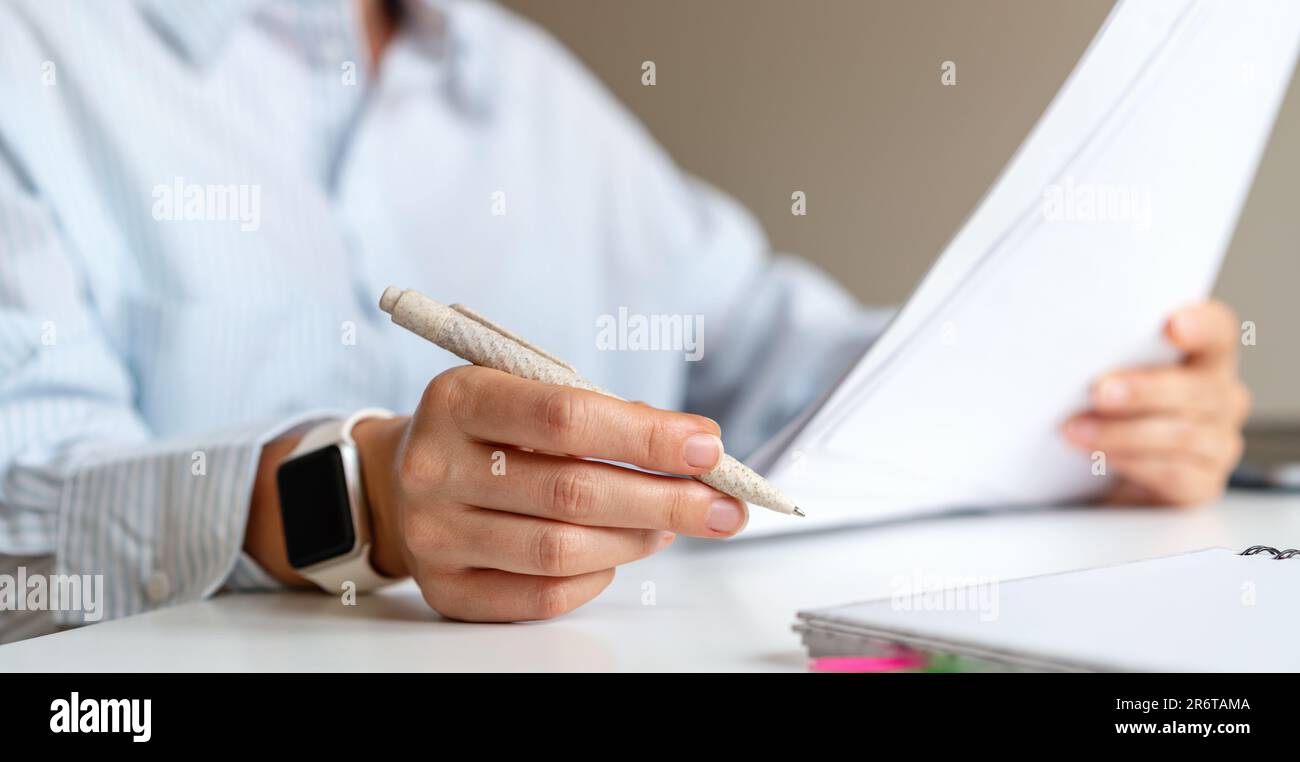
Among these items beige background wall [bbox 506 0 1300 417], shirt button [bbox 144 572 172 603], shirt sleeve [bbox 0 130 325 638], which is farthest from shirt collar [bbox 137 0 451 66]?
beige background wall [bbox 506 0 1300 417]

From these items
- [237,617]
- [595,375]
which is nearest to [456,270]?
[595,375]

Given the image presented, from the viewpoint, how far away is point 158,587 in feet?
1.98

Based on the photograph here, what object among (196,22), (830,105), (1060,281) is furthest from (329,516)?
(830,105)

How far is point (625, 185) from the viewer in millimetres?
1450

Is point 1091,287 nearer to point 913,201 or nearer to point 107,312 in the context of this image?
point 107,312

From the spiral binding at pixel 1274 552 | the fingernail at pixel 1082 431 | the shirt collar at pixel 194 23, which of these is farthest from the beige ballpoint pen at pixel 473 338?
the shirt collar at pixel 194 23

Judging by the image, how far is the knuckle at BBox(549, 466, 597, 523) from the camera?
0.43 meters

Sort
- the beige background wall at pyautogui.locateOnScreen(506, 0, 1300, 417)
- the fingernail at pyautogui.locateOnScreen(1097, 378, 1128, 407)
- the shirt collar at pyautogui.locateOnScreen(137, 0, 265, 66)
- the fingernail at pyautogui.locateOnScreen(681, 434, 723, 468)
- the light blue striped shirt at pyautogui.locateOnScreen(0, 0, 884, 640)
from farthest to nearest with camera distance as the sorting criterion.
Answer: the beige background wall at pyautogui.locateOnScreen(506, 0, 1300, 417), the shirt collar at pyautogui.locateOnScreen(137, 0, 265, 66), the fingernail at pyautogui.locateOnScreen(1097, 378, 1128, 407), the light blue striped shirt at pyautogui.locateOnScreen(0, 0, 884, 640), the fingernail at pyautogui.locateOnScreen(681, 434, 723, 468)

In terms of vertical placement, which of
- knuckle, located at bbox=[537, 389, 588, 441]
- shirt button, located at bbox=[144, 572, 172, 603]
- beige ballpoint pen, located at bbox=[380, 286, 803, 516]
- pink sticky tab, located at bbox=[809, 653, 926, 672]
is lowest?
shirt button, located at bbox=[144, 572, 172, 603]

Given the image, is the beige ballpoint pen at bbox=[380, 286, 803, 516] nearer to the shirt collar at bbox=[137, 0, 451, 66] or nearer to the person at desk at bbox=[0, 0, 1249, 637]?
the person at desk at bbox=[0, 0, 1249, 637]

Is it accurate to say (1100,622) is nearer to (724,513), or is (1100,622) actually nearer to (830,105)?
(724,513)

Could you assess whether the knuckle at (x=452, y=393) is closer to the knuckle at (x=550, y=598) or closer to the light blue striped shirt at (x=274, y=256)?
the knuckle at (x=550, y=598)
